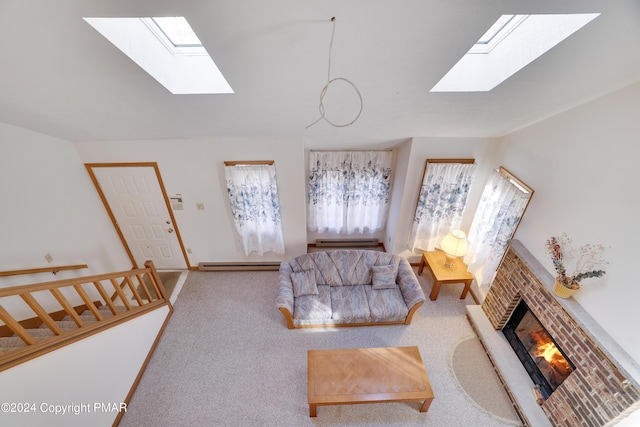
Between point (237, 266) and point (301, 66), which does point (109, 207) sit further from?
point (301, 66)

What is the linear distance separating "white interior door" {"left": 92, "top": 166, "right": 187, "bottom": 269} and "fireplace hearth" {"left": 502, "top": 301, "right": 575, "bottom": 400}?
15.6 ft

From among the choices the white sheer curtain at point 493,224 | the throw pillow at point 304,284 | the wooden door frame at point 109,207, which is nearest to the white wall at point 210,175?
the wooden door frame at point 109,207

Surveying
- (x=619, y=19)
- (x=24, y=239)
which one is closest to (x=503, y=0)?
(x=619, y=19)

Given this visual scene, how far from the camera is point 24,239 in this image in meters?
2.71

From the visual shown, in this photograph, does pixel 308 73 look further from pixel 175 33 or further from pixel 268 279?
pixel 268 279

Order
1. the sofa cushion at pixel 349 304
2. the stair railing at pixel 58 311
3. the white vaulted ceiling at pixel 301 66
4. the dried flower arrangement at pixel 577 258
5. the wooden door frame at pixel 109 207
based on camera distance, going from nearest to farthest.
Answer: the white vaulted ceiling at pixel 301 66 < the stair railing at pixel 58 311 < the dried flower arrangement at pixel 577 258 < the sofa cushion at pixel 349 304 < the wooden door frame at pixel 109 207

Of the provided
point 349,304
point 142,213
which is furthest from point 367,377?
point 142,213

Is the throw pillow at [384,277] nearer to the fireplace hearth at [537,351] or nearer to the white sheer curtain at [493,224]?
the white sheer curtain at [493,224]

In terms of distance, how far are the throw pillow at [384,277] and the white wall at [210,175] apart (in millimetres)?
1292

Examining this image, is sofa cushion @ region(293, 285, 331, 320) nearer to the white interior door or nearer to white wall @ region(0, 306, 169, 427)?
white wall @ region(0, 306, 169, 427)

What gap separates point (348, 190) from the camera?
13.8ft

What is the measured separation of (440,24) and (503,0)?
0.28 metres

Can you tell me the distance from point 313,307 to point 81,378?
2314 millimetres

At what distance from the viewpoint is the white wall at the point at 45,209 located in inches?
102
